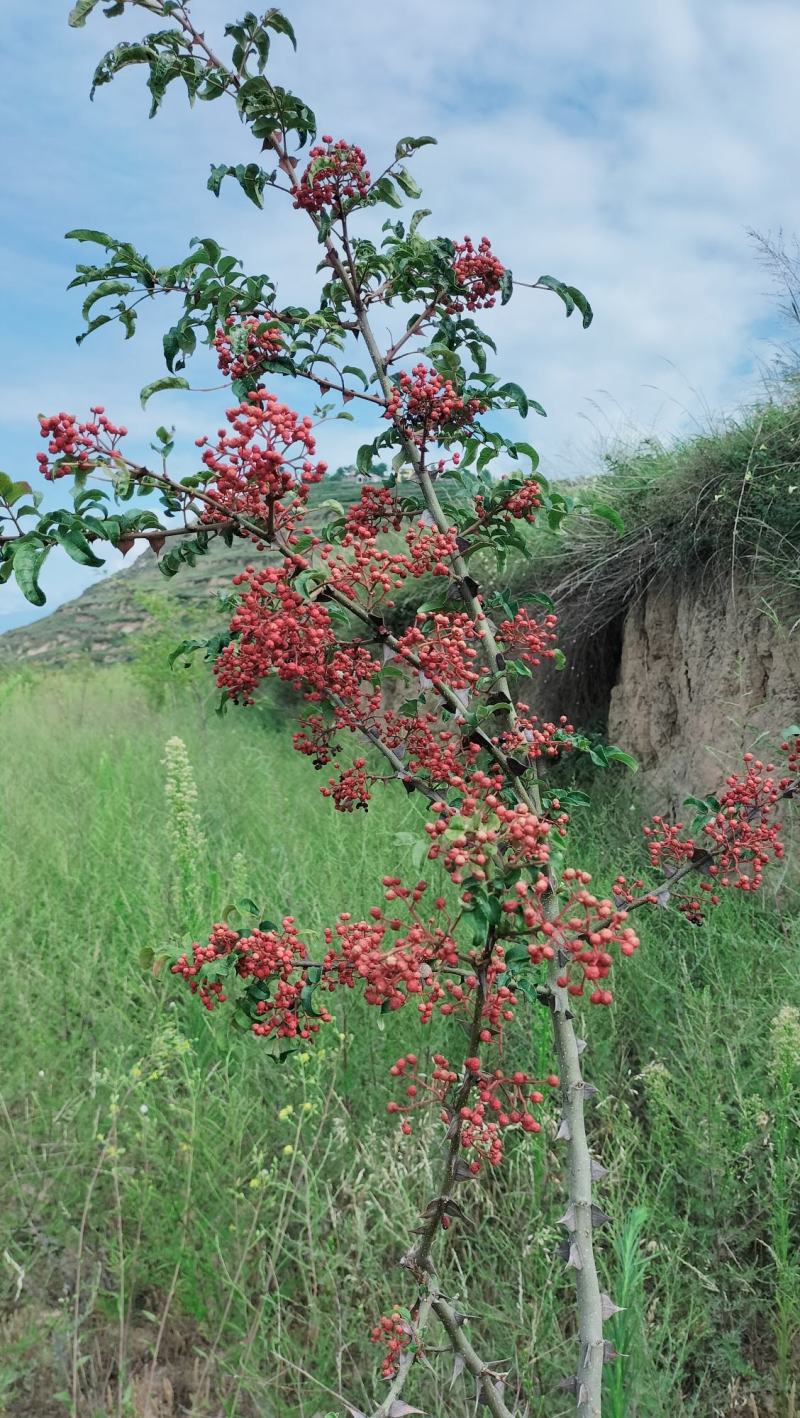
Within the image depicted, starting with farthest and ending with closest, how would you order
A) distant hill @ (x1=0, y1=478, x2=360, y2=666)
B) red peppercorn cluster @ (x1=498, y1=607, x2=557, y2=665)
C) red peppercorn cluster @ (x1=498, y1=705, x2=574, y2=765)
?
1. distant hill @ (x1=0, y1=478, x2=360, y2=666)
2. red peppercorn cluster @ (x1=498, y1=607, x2=557, y2=665)
3. red peppercorn cluster @ (x1=498, y1=705, x2=574, y2=765)

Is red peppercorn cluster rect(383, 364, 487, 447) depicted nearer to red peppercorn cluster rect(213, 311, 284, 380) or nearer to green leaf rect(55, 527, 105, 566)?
red peppercorn cluster rect(213, 311, 284, 380)

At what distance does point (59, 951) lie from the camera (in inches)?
142

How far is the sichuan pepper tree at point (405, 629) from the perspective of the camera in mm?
1296

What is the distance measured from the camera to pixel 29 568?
1270 millimetres

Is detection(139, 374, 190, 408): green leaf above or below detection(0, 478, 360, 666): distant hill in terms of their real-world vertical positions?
below

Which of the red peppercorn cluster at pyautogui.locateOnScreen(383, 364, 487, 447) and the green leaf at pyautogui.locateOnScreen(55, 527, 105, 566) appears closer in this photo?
the green leaf at pyautogui.locateOnScreen(55, 527, 105, 566)

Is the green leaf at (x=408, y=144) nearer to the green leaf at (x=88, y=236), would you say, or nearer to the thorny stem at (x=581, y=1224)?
the green leaf at (x=88, y=236)

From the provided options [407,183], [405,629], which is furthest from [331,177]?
[405,629]

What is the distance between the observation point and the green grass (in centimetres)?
211

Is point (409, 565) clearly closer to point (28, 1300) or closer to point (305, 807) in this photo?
point (28, 1300)

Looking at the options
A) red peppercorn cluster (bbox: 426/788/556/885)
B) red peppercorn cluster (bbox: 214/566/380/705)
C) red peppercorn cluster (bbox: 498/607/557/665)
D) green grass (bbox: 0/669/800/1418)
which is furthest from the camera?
green grass (bbox: 0/669/800/1418)

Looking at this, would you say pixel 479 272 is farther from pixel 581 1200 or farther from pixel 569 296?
pixel 581 1200

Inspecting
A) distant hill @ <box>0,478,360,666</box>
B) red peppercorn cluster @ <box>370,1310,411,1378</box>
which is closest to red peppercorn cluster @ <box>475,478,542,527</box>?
red peppercorn cluster @ <box>370,1310,411,1378</box>

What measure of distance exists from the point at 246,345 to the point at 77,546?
2.12 ft
